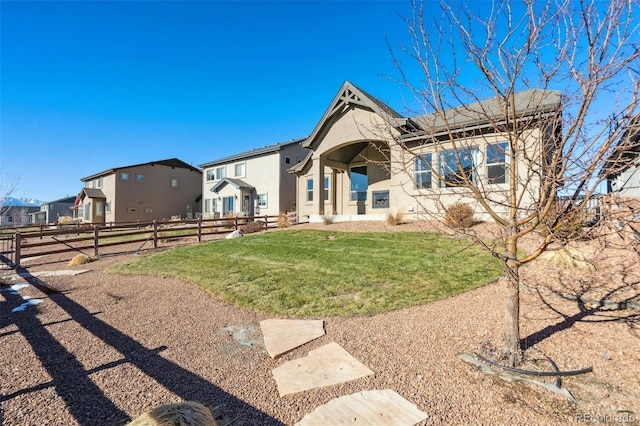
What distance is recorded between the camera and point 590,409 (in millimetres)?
2746

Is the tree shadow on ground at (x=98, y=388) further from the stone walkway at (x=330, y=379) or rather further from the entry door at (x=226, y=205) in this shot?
the entry door at (x=226, y=205)

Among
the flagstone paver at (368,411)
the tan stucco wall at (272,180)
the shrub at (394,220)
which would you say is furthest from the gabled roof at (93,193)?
the flagstone paver at (368,411)

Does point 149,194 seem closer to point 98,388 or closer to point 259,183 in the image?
point 259,183

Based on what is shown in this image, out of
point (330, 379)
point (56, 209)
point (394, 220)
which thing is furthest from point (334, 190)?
point (56, 209)

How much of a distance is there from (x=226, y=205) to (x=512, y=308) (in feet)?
93.1

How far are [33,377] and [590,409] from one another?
5718 mm

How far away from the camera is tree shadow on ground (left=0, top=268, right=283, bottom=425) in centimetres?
277

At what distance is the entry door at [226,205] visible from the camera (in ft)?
95.4

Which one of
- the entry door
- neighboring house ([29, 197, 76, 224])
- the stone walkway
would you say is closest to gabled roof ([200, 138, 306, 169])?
the entry door

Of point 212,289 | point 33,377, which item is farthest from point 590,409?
point 212,289

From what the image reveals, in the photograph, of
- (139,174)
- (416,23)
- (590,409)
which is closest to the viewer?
(590,409)

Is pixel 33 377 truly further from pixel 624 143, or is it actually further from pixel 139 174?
pixel 139 174

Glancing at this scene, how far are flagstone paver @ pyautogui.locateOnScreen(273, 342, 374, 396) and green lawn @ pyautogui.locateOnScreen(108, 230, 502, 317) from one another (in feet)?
4.69

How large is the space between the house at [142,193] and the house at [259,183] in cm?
792
